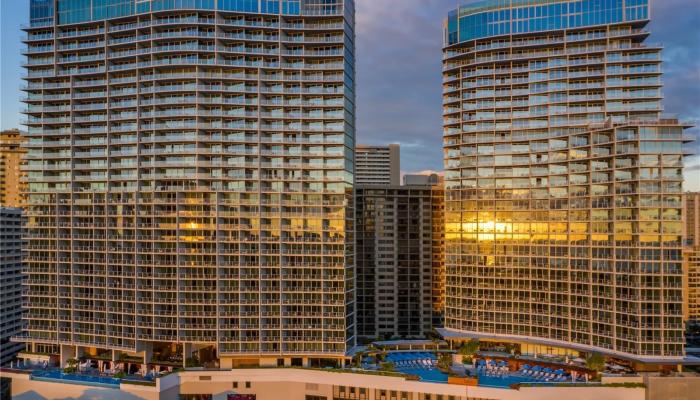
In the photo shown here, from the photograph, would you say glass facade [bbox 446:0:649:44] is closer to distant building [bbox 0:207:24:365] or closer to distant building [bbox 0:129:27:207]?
distant building [bbox 0:207:24:365]

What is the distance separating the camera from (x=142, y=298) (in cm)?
9225

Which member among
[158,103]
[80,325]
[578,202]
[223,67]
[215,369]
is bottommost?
[215,369]

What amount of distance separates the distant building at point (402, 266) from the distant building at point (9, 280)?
85.7 m

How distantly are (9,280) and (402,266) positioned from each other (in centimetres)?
9886

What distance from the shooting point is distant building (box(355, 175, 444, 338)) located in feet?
445

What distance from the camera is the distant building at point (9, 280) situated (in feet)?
407

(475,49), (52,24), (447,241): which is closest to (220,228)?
(447,241)

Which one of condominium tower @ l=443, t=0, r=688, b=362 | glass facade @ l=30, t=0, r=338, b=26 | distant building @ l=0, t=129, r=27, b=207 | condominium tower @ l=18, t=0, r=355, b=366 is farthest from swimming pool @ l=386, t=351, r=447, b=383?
distant building @ l=0, t=129, r=27, b=207

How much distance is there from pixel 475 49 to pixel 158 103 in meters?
60.5

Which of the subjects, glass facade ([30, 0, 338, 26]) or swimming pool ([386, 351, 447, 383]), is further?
glass facade ([30, 0, 338, 26])

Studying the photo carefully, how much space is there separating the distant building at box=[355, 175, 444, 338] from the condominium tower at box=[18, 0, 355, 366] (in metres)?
40.5

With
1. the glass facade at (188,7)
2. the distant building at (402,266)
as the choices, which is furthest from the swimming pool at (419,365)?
the glass facade at (188,7)

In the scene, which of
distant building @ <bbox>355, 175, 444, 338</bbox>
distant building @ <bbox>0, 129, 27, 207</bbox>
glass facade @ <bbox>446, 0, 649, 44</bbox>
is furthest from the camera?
distant building @ <bbox>0, 129, 27, 207</bbox>

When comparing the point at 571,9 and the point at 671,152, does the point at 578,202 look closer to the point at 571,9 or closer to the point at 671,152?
the point at 671,152
